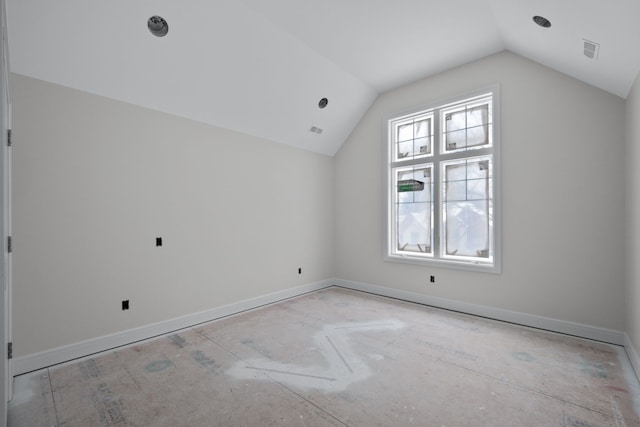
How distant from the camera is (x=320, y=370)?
2.51 metres

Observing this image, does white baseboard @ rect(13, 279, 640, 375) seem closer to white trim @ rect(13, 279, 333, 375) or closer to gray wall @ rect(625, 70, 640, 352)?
white trim @ rect(13, 279, 333, 375)

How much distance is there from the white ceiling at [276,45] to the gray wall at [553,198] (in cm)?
24

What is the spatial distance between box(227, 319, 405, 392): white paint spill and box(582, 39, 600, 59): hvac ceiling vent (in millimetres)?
3384

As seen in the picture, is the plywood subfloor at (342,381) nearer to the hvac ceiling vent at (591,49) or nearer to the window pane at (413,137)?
the window pane at (413,137)

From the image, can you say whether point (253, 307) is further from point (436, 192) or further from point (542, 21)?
point (542, 21)

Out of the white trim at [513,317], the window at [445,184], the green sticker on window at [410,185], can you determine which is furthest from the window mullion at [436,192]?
the white trim at [513,317]

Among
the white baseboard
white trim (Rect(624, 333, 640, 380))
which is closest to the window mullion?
the white baseboard

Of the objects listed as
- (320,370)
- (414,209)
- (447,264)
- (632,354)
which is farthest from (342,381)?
(414,209)

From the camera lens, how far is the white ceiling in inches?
93.6

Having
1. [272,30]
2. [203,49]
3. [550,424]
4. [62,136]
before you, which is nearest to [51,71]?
[62,136]

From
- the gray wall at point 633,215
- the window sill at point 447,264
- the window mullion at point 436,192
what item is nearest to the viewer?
the gray wall at point 633,215

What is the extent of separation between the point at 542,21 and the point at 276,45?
2.62m

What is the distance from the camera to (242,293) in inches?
162

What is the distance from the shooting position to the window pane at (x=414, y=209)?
14.8ft
